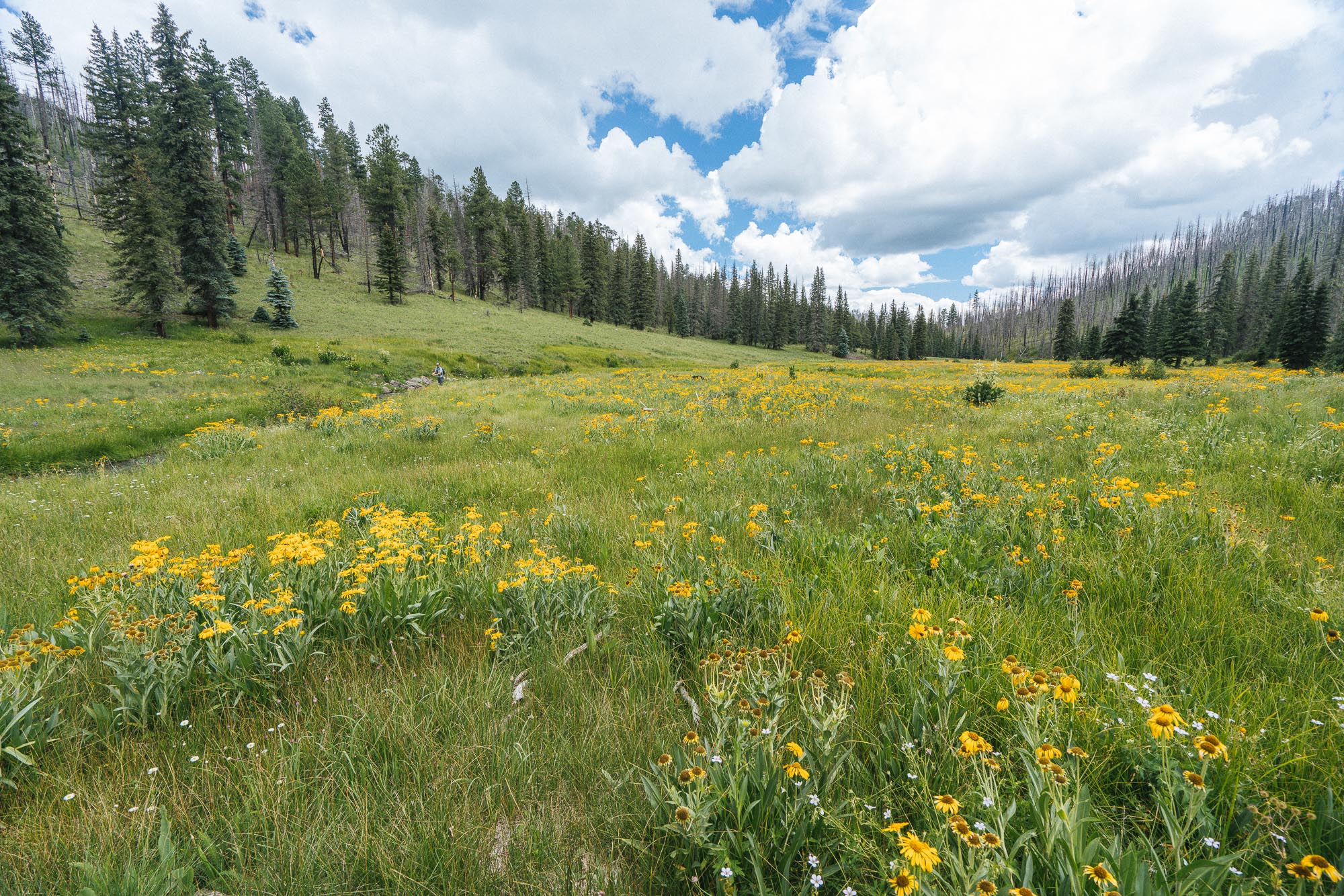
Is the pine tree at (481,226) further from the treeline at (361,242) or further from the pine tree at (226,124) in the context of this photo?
the pine tree at (226,124)

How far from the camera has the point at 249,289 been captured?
4156 cm

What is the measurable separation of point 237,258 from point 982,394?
58597 millimetres

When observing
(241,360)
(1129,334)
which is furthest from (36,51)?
(1129,334)

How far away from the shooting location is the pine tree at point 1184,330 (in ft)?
165

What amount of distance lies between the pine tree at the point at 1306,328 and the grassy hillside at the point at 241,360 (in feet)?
153

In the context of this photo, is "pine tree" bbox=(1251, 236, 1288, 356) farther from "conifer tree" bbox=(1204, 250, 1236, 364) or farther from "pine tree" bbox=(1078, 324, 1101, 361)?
"pine tree" bbox=(1078, 324, 1101, 361)

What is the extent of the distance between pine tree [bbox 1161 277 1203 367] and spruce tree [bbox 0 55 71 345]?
90486 mm

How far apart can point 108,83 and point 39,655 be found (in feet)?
276

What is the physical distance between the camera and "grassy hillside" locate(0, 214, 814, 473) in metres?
13.5

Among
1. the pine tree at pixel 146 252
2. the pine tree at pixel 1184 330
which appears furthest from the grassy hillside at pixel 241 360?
the pine tree at pixel 1184 330

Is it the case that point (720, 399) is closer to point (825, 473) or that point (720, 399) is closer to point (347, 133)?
point (825, 473)

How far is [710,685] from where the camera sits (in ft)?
6.02

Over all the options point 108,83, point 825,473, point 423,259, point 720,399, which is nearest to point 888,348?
point 423,259

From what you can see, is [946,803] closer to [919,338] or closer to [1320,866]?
[1320,866]
